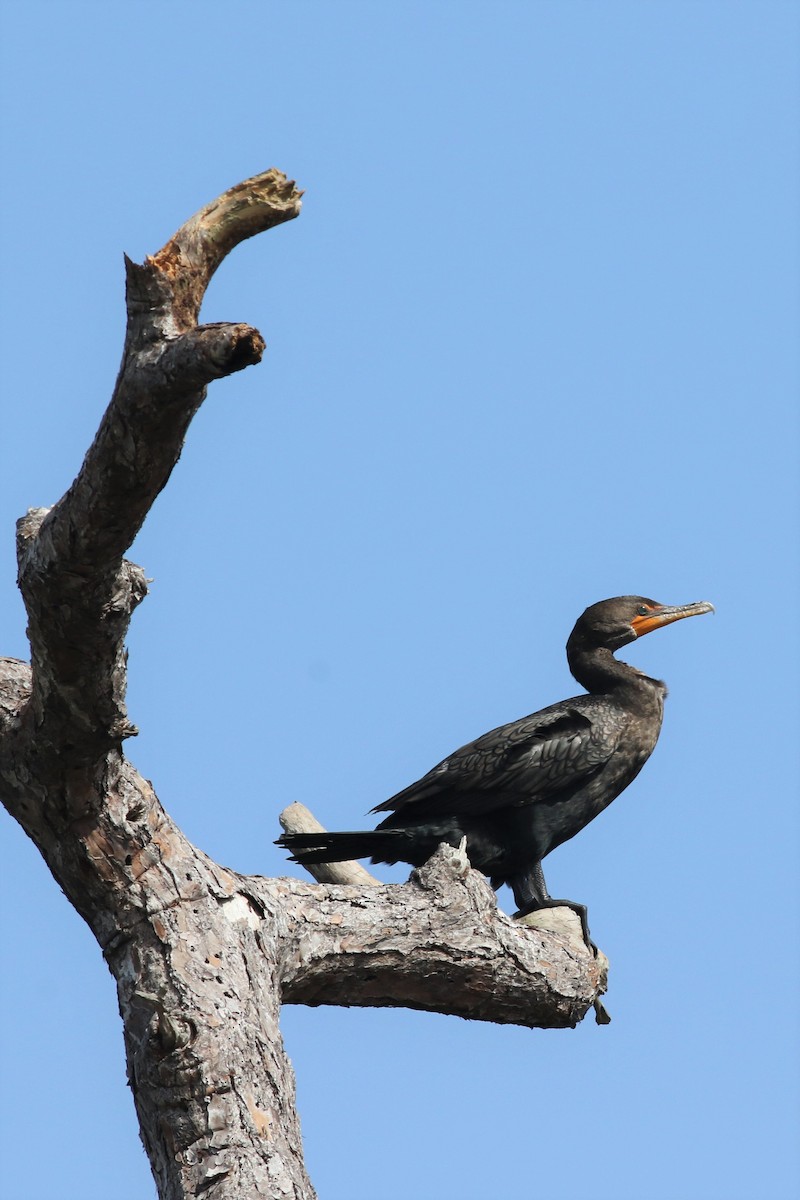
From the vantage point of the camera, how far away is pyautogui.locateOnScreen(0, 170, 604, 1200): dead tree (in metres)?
3.14

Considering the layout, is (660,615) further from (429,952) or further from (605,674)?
(429,952)

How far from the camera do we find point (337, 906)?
4.51m

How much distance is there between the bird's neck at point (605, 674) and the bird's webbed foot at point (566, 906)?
1.09 m

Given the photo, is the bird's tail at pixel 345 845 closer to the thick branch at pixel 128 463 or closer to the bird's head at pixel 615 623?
the bird's head at pixel 615 623

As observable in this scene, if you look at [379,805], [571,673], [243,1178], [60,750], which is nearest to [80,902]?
[60,750]

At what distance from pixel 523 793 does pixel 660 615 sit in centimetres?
145

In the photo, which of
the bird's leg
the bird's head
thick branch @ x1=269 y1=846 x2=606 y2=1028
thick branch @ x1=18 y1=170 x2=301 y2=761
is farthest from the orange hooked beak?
thick branch @ x1=18 y1=170 x2=301 y2=761

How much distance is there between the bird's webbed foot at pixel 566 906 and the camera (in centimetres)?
573

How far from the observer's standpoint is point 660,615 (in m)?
7.26

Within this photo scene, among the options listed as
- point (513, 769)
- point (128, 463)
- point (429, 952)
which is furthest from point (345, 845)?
point (128, 463)

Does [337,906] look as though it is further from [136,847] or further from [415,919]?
[136,847]

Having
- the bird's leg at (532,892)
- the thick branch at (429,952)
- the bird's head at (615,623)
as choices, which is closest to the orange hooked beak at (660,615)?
the bird's head at (615,623)

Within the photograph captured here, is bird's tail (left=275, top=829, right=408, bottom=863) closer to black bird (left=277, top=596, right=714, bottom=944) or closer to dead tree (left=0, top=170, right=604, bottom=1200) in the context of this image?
black bird (left=277, top=596, right=714, bottom=944)

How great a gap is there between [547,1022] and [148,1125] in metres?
1.54
